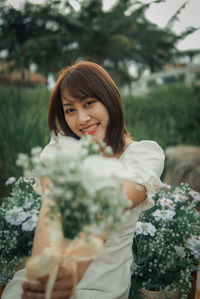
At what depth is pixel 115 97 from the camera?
4.81 ft

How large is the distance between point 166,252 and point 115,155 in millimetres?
665

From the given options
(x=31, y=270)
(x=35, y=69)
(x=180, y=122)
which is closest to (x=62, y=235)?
(x=31, y=270)

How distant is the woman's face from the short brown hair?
28 millimetres

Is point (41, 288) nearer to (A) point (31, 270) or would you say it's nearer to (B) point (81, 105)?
(A) point (31, 270)

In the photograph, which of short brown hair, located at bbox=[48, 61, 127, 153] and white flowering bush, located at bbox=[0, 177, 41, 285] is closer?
short brown hair, located at bbox=[48, 61, 127, 153]

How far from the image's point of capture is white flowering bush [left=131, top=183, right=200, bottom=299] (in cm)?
156

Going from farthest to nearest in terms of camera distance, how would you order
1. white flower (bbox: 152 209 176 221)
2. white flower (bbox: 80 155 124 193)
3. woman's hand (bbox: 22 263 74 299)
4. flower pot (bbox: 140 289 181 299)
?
white flower (bbox: 152 209 176 221), flower pot (bbox: 140 289 181 299), woman's hand (bbox: 22 263 74 299), white flower (bbox: 80 155 124 193)

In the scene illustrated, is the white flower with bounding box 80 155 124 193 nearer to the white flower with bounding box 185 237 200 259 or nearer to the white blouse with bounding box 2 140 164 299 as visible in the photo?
the white blouse with bounding box 2 140 164 299

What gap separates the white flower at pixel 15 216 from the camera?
62.5 inches

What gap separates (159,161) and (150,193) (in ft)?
0.52

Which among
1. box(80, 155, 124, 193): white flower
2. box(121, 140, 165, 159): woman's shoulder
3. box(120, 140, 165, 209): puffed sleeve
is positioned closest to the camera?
box(80, 155, 124, 193): white flower

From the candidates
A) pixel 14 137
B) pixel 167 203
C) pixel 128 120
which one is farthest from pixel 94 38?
pixel 167 203

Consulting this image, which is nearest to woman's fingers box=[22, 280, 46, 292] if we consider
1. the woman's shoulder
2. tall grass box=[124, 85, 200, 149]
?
the woman's shoulder

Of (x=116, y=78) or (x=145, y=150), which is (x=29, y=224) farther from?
(x=116, y=78)
